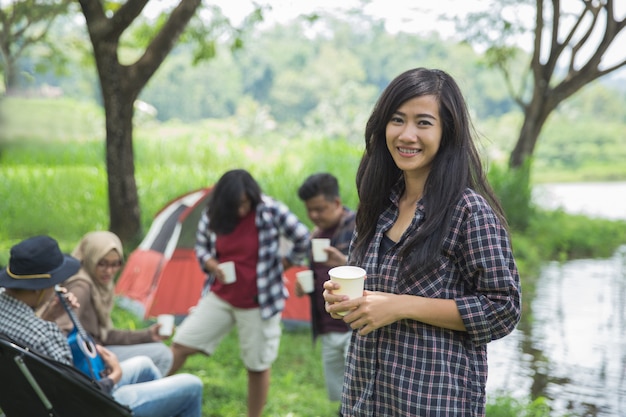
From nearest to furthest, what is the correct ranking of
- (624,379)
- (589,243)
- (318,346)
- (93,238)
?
(93,238), (624,379), (318,346), (589,243)

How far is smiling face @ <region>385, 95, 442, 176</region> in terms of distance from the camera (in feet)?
4.98

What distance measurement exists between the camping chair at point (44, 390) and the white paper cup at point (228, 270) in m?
0.99

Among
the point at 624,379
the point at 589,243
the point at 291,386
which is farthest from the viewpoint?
the point at 589,243

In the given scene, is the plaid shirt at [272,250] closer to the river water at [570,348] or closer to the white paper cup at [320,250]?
the white paper cup at [320,250]

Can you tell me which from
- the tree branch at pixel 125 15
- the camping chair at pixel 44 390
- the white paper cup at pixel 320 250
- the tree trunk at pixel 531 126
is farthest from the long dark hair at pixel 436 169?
the tree trunk at pixel 531 126

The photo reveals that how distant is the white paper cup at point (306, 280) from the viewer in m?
3.10

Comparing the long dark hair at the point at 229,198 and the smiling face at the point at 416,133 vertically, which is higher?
the smiling face at the point at 416,133

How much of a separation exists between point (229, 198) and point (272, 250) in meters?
0.32

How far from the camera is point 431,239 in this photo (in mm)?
1459

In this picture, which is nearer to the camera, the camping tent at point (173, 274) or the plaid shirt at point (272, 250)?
the plaid shirt at point (272, 250)

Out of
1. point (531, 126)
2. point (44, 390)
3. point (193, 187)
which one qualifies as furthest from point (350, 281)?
point (531, 126)

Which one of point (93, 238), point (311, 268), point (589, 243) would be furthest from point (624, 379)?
point (589, 243)

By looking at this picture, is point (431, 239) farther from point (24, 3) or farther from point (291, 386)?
point (24, 3)

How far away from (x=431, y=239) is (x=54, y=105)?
10.2 metres
